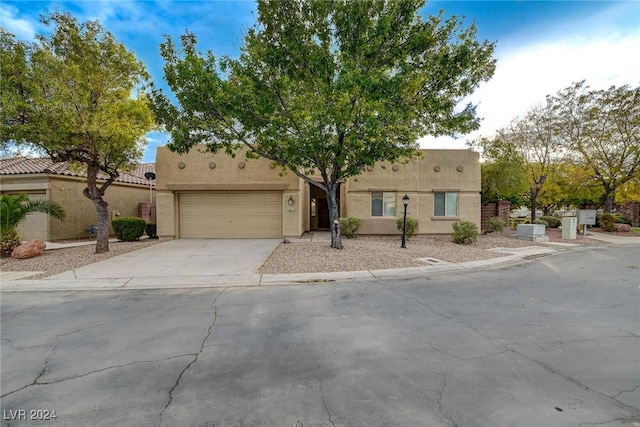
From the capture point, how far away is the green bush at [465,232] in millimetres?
13195

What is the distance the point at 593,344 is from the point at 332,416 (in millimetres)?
3870

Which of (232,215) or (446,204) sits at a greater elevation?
(446,204)

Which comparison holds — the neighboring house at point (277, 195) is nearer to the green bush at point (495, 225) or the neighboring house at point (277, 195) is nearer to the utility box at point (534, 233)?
the green bush at point (495, 225)

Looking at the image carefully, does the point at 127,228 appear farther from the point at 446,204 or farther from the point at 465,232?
the point at 446,204

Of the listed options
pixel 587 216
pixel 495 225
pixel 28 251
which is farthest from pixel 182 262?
pixel 587 216

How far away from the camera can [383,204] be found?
15.5 m

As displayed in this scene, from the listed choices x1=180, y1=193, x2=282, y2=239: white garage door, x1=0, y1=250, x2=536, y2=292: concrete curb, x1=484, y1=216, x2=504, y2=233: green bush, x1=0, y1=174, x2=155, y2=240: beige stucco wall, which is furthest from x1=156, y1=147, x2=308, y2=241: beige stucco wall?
x1=484, y1=216, x2=504, y2=233: green bush

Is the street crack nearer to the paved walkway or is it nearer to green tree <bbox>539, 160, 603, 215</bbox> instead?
the paved walkway

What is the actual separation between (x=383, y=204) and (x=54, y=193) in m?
17.1

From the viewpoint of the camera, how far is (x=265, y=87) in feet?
30.9

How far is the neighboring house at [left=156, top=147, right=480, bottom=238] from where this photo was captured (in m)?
14.5

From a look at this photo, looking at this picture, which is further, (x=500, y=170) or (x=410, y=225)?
(x=500, y=170)

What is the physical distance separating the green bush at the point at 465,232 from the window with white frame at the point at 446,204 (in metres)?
2.20

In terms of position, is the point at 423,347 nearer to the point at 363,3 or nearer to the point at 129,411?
the point at 129,411
